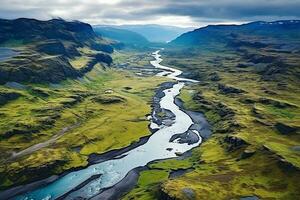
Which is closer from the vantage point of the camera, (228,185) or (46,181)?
(228,185)

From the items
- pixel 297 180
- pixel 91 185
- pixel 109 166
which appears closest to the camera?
pixel 297 180

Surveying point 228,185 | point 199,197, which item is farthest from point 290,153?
point 199,197

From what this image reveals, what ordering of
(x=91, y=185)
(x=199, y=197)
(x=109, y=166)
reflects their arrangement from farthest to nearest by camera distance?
(x=109, y=166) → (x=91, y=185) → (x=199, y=197)

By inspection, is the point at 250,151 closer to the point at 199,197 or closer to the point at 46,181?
the point at 199,197

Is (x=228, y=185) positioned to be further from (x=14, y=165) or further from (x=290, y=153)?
(x=14, y=165)

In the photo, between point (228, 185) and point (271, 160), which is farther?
point (271, 160)

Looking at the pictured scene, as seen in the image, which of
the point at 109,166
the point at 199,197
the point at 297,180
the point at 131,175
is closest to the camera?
the point at 199,197

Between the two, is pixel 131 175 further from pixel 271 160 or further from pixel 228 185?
pixel 271 160

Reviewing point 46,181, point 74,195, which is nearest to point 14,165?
point 46,181

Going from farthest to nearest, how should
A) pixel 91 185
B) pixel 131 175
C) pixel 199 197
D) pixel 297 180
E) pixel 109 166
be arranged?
1. pixel 109 166
2. pixel 131 175
3. pixel 91 185
4. pixel 297 180
5. pixel 199 197

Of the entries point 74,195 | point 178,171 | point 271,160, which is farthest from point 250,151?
point 74,195
